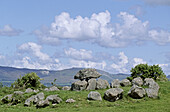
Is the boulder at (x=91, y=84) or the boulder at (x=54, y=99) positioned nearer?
the boulder at (x=54, y=99)

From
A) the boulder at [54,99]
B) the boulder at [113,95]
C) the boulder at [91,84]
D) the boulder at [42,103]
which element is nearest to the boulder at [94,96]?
the boulder at [113,95]

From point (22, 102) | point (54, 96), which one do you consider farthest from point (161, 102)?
point (22, 102)

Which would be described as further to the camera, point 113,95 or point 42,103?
point 113,95

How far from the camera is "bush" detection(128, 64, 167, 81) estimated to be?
3113 inches

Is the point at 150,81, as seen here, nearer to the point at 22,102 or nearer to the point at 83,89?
the point at 83,89

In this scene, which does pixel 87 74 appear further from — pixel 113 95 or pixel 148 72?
pixel 148 72

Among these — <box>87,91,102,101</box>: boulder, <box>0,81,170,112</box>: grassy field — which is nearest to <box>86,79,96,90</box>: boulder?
<box>0,81,170,112</box>: grassy field

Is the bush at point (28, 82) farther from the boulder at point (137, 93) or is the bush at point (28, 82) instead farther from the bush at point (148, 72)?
the boulder at point (137, 93)

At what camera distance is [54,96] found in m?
47.8

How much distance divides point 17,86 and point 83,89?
2921cm

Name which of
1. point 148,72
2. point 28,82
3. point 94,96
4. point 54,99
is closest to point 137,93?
point 94,96

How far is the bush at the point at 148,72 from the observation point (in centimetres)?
7908

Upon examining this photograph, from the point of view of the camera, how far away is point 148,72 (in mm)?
78812

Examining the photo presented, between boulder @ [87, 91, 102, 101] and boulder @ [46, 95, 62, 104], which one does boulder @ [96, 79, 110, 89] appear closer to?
boulder @ [87, 91, 102, 101]
